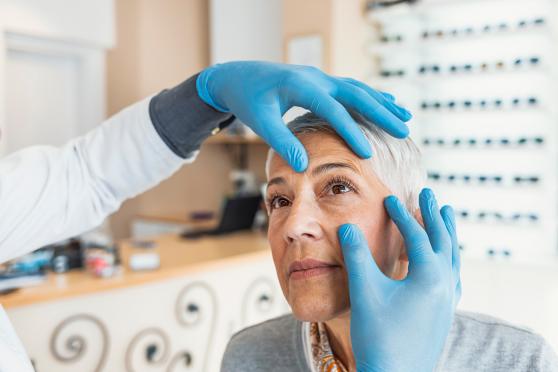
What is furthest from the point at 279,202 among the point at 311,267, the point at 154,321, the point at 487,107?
the point at 487,107

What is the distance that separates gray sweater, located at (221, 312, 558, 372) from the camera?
0.96 m

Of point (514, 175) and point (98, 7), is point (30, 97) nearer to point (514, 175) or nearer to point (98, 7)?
point (98, 7)

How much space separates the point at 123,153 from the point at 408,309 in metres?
0.65

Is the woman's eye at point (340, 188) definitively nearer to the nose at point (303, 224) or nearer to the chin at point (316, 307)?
the nose at point (303, 224)

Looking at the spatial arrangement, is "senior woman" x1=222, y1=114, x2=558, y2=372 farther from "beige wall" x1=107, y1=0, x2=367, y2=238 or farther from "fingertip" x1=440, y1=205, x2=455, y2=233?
"beige wall" x1=107, y1=0, x2=367, y2=238

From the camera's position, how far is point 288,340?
1.14 metres

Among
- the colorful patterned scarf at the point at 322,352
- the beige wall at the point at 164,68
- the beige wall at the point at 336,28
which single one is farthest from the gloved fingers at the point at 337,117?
the beige wall at the point at 164,68

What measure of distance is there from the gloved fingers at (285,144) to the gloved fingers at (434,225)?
21 centimetres

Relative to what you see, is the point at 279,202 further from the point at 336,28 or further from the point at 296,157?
the point at 336,28

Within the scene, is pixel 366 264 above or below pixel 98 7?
below

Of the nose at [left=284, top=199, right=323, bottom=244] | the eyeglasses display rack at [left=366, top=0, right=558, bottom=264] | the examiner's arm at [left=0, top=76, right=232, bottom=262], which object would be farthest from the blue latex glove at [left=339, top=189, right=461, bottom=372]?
the eyeglasses display rack at [left=366, top=0, right=558, bottom=264]

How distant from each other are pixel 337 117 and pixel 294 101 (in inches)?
3.6

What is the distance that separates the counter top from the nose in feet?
3.97

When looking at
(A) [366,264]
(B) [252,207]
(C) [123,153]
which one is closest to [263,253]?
(B) [252,207]
